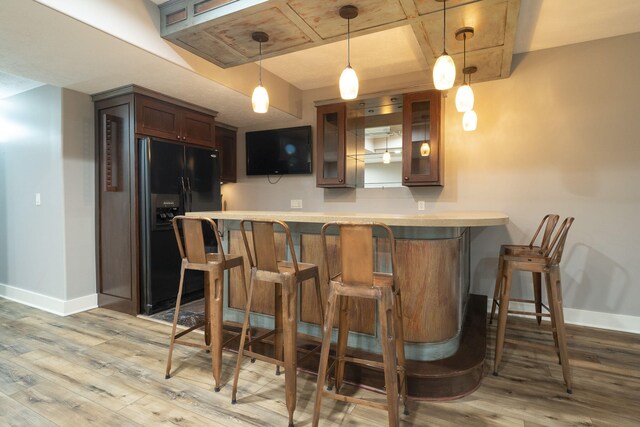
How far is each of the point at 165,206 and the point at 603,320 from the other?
435 cm

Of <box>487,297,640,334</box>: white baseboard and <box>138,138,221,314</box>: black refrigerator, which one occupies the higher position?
<box>138,138,221,314</box>: black refrigerator

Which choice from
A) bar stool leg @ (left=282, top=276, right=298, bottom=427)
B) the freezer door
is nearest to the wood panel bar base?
bar stool leg @ (left=282, top=276, right=298, bottom=427)

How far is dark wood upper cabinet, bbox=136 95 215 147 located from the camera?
322 cm

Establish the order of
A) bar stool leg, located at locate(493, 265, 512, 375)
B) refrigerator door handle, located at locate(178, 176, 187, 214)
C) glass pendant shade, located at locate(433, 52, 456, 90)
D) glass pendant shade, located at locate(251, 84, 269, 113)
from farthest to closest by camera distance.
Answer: refrigerator door handle, located at locate(178, 176, 187, 214), glass pendant shade, located at locate(251, 84, 269, 113), bar stool leg, located at locate(493, 265, 512, 375), glass pendant shade, located at locate(433, 52, 456, 90)

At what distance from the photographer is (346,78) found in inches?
81.7

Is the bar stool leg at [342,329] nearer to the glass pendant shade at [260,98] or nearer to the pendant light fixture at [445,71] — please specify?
the pendant light fixture at [445,71]

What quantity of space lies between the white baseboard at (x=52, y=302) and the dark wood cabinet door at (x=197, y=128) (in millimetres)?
1986

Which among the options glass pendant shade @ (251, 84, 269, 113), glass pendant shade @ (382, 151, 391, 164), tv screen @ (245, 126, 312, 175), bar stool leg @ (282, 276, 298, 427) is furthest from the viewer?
tv screen @ (245, 126, 312, 175)

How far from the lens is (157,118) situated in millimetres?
3359

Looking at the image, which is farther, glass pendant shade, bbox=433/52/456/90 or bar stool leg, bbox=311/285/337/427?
glass pendant shade, bbox=433/52/456/90

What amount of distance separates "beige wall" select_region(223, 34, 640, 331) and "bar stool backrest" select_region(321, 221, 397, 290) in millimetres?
2435

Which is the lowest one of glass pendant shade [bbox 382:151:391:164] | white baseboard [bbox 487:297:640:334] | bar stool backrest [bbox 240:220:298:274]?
white baseboard [bbox 487:297:640:334]

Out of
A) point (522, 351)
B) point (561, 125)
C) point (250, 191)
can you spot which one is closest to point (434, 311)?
point (522, 351)

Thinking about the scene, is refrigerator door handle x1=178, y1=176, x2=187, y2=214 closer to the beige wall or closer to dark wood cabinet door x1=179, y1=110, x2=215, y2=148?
dark wood cabinet door x1=179, y1=110, x2=215, y2=148
